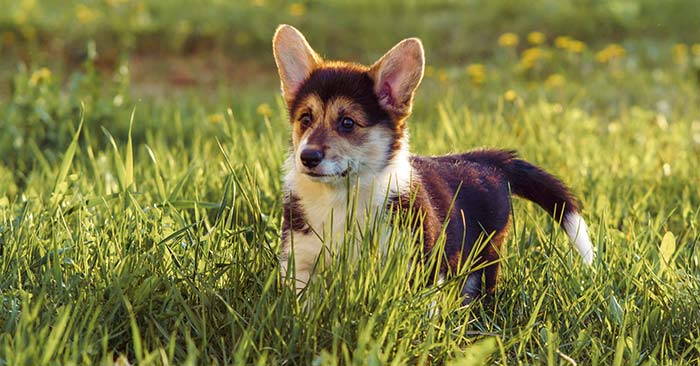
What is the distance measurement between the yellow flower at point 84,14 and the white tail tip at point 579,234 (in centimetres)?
667

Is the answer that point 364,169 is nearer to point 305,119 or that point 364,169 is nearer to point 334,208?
point 334,208

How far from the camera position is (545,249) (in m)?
3.70

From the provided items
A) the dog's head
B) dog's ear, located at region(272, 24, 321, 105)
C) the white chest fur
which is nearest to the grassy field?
the white chest fur

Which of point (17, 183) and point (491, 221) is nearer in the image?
point (491, 221)

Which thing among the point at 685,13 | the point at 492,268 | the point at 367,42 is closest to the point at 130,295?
the point at 492,268

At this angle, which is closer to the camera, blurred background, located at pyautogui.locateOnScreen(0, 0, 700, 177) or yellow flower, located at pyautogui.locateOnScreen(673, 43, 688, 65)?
blurred background, located at pyautogui.locateOnScreen(0, 0, 700, 177)

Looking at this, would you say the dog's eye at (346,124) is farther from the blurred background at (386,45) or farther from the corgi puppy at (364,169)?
the blurred background at (386,45)

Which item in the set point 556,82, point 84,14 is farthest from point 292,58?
point 84,14

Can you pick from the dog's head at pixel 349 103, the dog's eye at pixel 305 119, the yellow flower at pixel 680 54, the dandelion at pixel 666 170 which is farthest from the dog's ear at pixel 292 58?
the yellow flower at pixel 680 54

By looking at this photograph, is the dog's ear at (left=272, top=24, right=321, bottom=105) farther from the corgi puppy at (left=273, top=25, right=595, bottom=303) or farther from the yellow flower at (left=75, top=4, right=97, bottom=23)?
the yellow flower at (left=75, top=4, right=97, bottom=23)

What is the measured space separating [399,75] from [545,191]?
94 centimetres

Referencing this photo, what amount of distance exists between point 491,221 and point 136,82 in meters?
5.88

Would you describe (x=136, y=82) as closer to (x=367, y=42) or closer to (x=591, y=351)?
(x=367, y=42)

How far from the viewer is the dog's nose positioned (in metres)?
3.40
